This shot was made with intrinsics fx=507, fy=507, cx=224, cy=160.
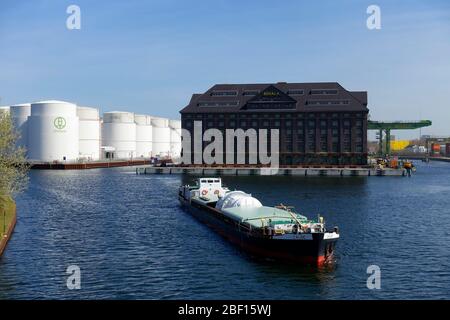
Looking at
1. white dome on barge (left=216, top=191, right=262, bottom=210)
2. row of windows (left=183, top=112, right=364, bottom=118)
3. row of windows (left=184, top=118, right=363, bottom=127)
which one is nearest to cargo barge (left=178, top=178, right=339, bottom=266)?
white dome on barge (left=216, top=191, right=262, bottom=210)

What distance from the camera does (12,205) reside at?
7138 cm

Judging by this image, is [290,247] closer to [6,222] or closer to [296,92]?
[6,222]

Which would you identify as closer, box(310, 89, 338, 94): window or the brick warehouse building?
the brick warehouse building

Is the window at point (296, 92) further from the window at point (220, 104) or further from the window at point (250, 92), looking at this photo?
the window at point (220, 104)

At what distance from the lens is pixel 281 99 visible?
7392 inches

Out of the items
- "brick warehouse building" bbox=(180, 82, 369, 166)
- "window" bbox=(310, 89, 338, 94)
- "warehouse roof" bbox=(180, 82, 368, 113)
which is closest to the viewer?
"brick warehouse building" bbox=(180, 82, 369, 166)

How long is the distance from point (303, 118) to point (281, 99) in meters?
10.7

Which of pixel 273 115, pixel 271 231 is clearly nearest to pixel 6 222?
pixel 271 231

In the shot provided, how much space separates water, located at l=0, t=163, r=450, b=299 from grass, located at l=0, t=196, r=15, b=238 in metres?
1.83

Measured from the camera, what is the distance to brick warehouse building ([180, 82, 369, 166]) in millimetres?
184500

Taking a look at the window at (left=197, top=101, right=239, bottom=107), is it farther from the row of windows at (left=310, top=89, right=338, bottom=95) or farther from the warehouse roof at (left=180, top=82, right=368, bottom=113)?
the row of windows at (left=310, top=89, right=338, bottom=95)
